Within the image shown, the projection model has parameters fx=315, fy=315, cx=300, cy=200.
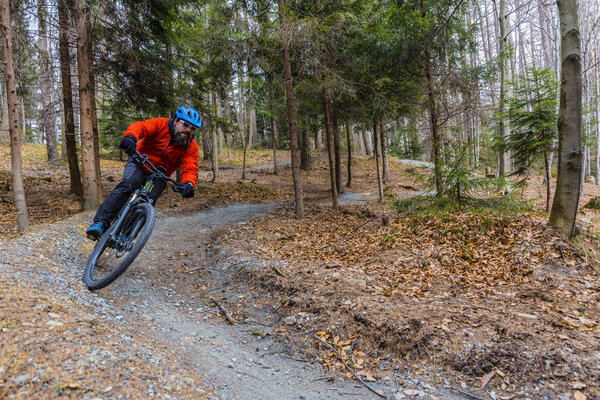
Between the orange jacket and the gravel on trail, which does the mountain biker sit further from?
the gravel on trail

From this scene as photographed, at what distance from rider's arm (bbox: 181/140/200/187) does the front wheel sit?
70cm

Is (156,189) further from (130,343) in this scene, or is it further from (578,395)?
(578,395)

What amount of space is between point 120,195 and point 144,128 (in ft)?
3.33

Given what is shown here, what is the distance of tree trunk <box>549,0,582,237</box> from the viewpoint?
5.51 m

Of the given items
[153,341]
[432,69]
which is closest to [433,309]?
[153,341]

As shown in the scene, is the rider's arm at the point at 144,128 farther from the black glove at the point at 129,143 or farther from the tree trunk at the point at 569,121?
the tree trunk at the point at 569,121

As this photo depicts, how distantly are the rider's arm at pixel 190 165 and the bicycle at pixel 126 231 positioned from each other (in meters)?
0.27

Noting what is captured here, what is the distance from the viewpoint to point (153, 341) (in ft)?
11.6

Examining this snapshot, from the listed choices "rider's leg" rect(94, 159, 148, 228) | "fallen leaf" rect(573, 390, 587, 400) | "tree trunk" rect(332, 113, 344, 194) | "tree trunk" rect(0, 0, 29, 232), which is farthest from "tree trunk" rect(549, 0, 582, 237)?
"tree trunk" rect(0, 0, 29, 232)

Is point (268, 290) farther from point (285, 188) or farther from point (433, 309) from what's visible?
point (285, 188)

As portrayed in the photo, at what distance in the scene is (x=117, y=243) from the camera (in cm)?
429

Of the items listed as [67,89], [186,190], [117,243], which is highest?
[67,89]

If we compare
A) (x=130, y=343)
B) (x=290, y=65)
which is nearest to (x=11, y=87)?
(x=130, y=343)

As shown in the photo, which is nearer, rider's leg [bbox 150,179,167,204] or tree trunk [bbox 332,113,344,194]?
rider's leg [bbox 150,179,167,204]
